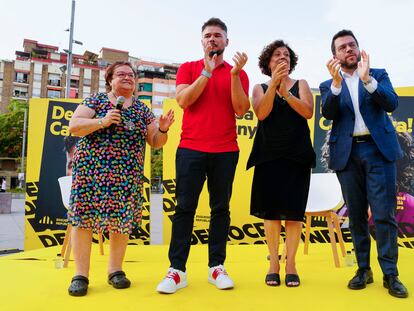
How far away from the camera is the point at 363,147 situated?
7.29 ft

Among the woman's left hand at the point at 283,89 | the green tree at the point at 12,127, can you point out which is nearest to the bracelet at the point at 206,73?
the woman's left hand at the point at 283,89

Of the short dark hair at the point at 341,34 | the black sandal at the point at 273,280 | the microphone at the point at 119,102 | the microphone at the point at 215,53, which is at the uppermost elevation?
the short dark hair at the point at 341,34

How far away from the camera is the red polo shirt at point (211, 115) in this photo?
2230 mm

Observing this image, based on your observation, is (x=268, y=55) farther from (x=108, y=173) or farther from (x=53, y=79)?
(x=53, y=79)

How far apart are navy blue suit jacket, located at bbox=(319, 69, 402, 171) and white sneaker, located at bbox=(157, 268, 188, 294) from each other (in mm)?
1198

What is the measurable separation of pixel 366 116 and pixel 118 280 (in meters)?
1.84

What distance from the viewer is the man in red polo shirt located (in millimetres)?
2211

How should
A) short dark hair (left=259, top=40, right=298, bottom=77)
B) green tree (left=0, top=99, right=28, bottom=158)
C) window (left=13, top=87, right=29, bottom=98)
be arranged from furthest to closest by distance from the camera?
window (left=13, top=87, right=29, bottom=98) → green tree (left=0, top=99, right=28, bottom=158) → short dark hair (left=259, top=40, right=298, bottom=77)

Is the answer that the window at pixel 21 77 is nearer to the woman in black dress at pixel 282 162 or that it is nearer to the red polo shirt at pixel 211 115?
the red polo shirt at pixel 211 115

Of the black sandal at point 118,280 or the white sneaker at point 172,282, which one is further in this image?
the black sandal at point 118,280

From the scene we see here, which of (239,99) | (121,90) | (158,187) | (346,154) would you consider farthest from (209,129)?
(158,187)

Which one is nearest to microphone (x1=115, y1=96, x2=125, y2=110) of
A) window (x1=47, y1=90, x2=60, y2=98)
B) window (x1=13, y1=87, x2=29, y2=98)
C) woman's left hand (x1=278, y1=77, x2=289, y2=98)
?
woman's left hand (x1=278, y1=77, x2=289, y2=98)

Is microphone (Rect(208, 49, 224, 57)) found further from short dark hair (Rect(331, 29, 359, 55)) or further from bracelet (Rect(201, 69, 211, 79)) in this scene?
short dark hair (Rect(331, 29, 359, 55))

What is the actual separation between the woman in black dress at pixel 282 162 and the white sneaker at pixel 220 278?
0.27 meters
